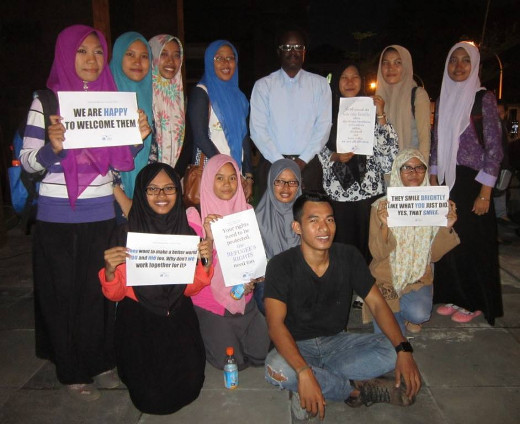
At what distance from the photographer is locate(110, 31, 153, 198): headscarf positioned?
Answer: 122 inches

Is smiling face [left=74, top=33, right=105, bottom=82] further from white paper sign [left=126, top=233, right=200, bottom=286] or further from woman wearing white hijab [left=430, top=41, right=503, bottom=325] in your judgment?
woman wearing white hijab [left=430, top=41, right=503, bottom=325]

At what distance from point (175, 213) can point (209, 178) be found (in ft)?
1.76

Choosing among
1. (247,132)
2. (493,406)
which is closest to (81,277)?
(247,132)

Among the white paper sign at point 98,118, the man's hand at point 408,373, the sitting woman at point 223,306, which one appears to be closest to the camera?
the man's hand at point 408,373

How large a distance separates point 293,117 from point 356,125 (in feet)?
1.83

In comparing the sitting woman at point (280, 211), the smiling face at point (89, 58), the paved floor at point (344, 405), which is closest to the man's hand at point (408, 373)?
the paved floor at point (344, 405)

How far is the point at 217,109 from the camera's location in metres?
3.60

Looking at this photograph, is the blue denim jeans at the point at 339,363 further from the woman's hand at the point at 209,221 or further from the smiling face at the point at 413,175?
the smiling face at the point at 413,175

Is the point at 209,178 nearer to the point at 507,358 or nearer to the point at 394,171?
the point at 394,171

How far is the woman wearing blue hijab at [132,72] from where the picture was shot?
3113 mm

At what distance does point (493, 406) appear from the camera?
8.89ft

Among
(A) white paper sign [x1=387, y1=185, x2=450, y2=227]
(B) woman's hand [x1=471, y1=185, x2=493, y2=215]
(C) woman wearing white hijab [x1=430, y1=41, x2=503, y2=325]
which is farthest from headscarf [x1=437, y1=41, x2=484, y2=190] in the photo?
(A) white paper sign [x1=387, y1=185, x2=450, y2=227]

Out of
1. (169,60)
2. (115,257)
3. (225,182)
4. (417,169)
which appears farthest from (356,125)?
(115,257)

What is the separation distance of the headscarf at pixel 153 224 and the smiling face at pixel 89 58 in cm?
69
